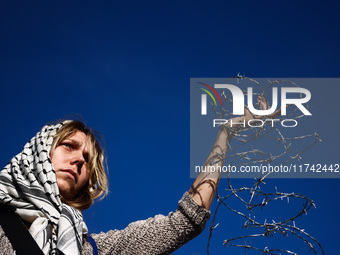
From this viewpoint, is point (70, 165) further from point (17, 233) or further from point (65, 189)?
point (17, 233)

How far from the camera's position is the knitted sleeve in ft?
6.33

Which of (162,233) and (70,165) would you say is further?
(70,165)

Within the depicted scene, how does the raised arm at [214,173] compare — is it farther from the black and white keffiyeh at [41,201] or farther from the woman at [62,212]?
the black and white keffiyeh at [41,201]

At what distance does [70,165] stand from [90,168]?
0.20m

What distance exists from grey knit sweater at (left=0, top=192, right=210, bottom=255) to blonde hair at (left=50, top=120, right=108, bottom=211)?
322 millimetres

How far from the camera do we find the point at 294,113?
241 cm

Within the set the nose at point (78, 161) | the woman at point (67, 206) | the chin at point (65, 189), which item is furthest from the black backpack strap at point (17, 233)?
the nose at point (78, 161)

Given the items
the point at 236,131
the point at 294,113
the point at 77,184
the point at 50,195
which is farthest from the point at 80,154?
the point at 294,113

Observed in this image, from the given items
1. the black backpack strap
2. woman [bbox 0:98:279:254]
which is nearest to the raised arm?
woman [bbox 0:98:279:254]

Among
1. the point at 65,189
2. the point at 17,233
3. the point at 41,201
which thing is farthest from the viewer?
the point at 65,189

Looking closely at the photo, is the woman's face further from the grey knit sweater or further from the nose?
the grey knit sweater

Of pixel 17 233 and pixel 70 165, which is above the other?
pixel 70 165

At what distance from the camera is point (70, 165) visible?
2.16 metres

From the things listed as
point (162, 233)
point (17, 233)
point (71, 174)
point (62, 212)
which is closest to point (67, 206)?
point (62, 212)
